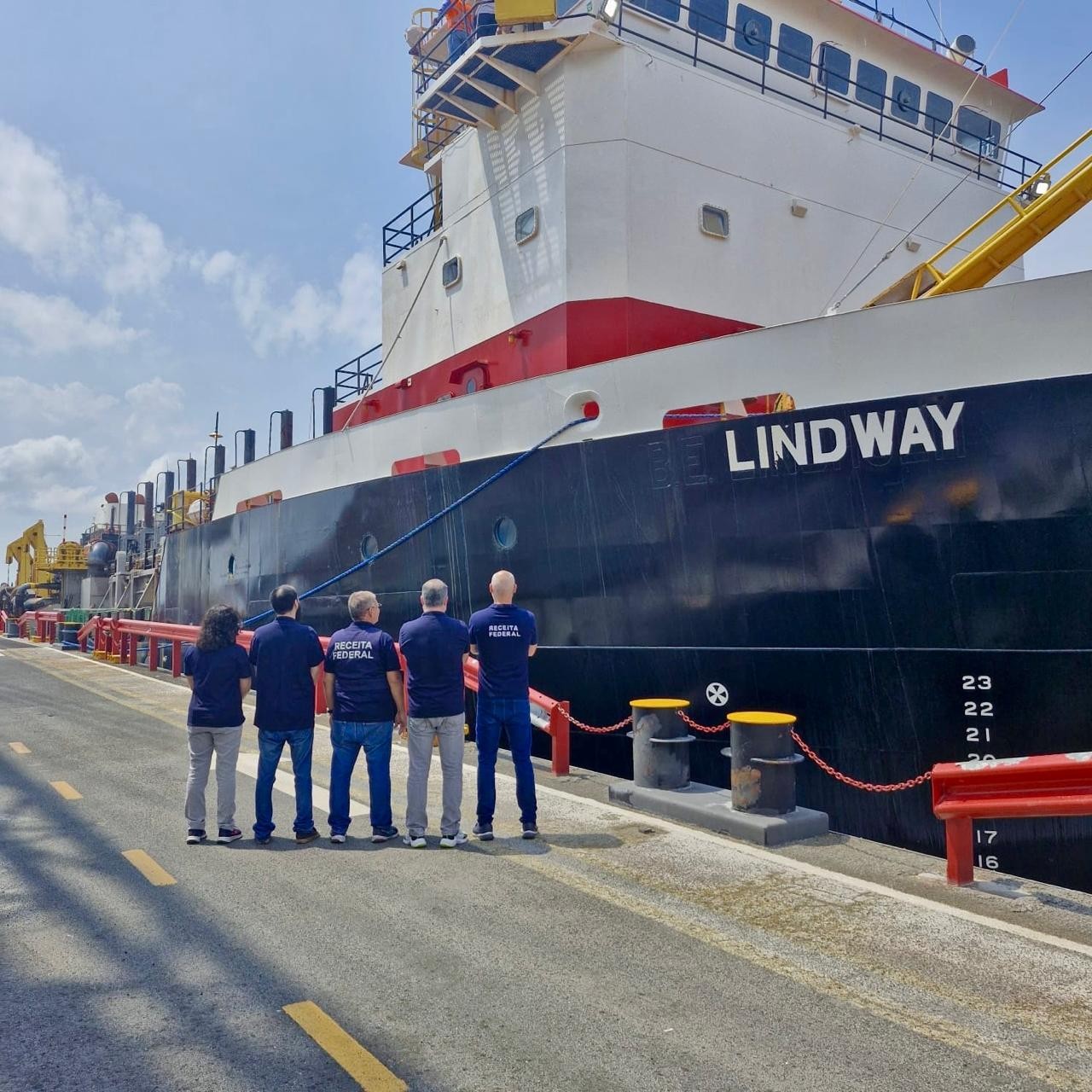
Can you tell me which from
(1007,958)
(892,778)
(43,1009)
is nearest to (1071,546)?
(892,778)

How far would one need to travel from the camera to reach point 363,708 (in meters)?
5.45

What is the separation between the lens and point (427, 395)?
40.0 feet

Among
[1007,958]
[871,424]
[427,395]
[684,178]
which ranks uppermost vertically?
[684,178]

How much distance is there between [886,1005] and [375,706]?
3.16 metres

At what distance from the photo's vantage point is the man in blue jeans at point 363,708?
5457mm

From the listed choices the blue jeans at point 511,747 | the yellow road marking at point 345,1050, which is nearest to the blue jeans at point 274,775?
the blue jeans at point 511,747

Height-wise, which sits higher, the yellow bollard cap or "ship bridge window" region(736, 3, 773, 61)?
"ship bridge window" region(736, 3, 773, 61)

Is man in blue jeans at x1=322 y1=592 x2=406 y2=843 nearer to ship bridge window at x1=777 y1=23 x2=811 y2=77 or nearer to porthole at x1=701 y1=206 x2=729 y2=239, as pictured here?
porthole at x1=701 y1=206 x2=729 y2=239

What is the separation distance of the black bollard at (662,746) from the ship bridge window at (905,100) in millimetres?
10699

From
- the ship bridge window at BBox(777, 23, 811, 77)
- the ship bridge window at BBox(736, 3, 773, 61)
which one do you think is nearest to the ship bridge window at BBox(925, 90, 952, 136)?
the ship bridge window at BBox(777, 23, 811, 77)

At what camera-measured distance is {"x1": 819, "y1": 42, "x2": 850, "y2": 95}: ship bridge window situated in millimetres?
12453

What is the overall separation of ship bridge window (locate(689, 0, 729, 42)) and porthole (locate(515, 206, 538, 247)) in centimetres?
334

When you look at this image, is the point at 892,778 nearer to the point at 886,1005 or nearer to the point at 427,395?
the point at 886,1005

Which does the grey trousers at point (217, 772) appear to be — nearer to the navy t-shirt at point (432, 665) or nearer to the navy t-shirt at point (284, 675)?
the navy t-shirt at point (284, 675)
